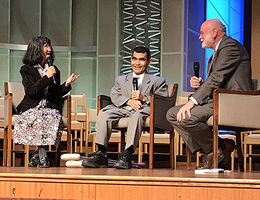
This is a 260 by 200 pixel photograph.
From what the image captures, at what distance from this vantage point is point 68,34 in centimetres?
1051

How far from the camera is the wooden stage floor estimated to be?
2.93 m

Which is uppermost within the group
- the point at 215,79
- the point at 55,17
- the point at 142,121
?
the point at 55,17

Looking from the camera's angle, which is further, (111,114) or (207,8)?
(207,8)

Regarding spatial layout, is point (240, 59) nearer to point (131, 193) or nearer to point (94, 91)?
point (131, 193)

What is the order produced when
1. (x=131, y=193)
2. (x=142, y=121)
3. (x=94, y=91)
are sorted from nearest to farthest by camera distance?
(x=131, y=193) < (x=142, y=121) < (x=94, y=91)

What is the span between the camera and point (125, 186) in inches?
121

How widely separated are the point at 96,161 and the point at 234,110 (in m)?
1.09

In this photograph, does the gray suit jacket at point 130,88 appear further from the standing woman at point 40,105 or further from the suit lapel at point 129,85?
the standing woman at point 40,105

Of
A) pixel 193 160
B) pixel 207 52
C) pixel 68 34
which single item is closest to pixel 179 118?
pixel 193 160

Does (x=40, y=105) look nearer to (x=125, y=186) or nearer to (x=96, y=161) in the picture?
(x=96, y=161)

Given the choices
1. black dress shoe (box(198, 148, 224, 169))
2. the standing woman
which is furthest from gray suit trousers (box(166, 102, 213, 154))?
the standing woman

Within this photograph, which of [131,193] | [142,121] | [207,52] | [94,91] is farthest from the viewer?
[94,91]

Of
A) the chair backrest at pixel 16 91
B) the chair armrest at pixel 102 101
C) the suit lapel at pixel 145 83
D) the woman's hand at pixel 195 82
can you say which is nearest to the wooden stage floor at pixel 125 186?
the woman's hand at pixel 195 82

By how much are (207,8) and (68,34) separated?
2733 mm
